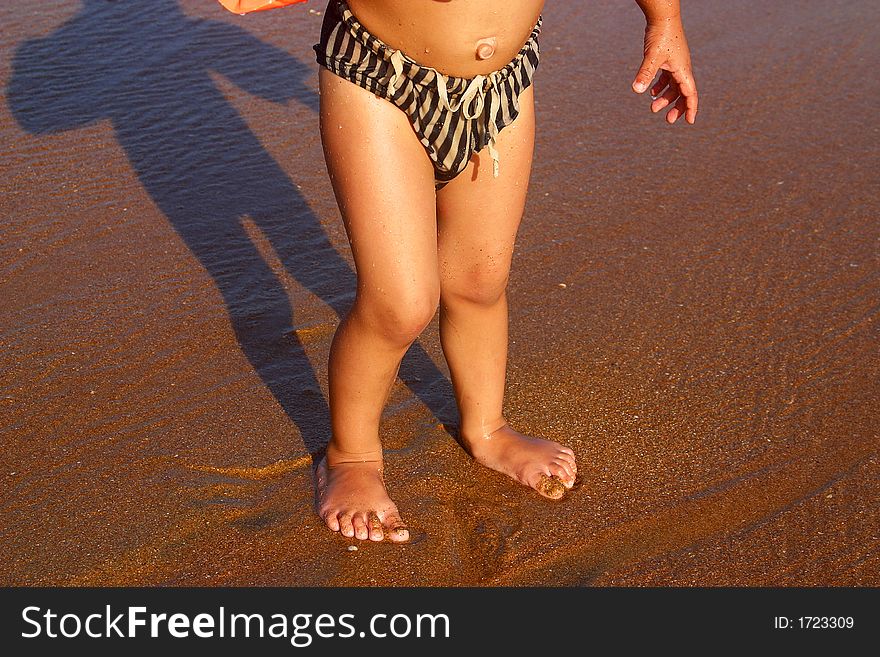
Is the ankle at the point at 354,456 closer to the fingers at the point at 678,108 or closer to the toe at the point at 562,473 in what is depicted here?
the toe at the point at 562,473

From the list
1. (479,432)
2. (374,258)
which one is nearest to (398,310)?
(374,258)

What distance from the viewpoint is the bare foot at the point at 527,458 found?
2816 mm

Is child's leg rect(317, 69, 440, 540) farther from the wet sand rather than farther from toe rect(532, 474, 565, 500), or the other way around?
toe rect(532, 474, 565, 500)

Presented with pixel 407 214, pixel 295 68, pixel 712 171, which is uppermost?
pixel 407 214

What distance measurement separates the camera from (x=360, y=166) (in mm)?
2367

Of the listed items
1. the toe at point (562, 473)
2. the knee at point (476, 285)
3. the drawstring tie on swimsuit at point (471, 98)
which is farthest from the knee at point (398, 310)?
the toe at point (562, 473)

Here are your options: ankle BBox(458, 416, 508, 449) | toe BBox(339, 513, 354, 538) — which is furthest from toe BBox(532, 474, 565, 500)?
toe BBox(339, 513, 354, 538)

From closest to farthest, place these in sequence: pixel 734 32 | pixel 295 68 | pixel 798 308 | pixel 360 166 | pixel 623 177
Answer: pixel 360 166 → pixel 798 308 → pixel 623 177 → pixel 295 68 → pixel 734 32

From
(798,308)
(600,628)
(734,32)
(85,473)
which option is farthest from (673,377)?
(734,32)

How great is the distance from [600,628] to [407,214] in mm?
983

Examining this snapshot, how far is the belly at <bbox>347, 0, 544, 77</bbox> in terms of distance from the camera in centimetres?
229

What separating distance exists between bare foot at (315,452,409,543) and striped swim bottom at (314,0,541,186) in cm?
76

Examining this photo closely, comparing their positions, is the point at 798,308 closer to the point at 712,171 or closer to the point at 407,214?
the point at 712,171

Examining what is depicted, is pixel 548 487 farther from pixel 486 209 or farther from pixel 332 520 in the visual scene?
pixel 486 209
